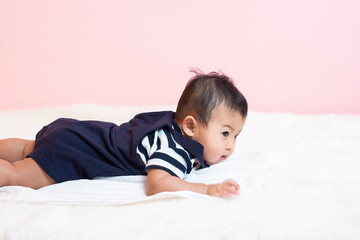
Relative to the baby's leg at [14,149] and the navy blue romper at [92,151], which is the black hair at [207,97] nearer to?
the navy blue romper at [92,151]

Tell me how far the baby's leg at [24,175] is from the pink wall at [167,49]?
142cm

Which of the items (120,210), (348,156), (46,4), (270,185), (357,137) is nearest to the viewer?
(120,210)

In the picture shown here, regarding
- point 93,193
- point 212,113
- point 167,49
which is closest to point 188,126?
point 212,113

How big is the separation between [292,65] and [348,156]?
1.32 metres

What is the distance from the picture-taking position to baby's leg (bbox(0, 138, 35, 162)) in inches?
58.5

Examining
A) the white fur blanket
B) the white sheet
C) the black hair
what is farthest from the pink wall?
the white sheet

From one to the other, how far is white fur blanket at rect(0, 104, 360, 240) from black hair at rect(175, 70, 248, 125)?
0.73ft

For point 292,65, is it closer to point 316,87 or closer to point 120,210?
point 316,87

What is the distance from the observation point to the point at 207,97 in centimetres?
139

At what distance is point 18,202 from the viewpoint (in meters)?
1.22

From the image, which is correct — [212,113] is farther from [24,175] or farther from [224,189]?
[24,175]

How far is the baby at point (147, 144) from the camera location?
1.33 m

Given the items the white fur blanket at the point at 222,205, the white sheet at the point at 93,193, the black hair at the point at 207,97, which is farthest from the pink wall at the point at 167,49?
the white sheet at the point at 93,193

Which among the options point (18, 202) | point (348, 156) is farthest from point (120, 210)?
point (348, 156)
